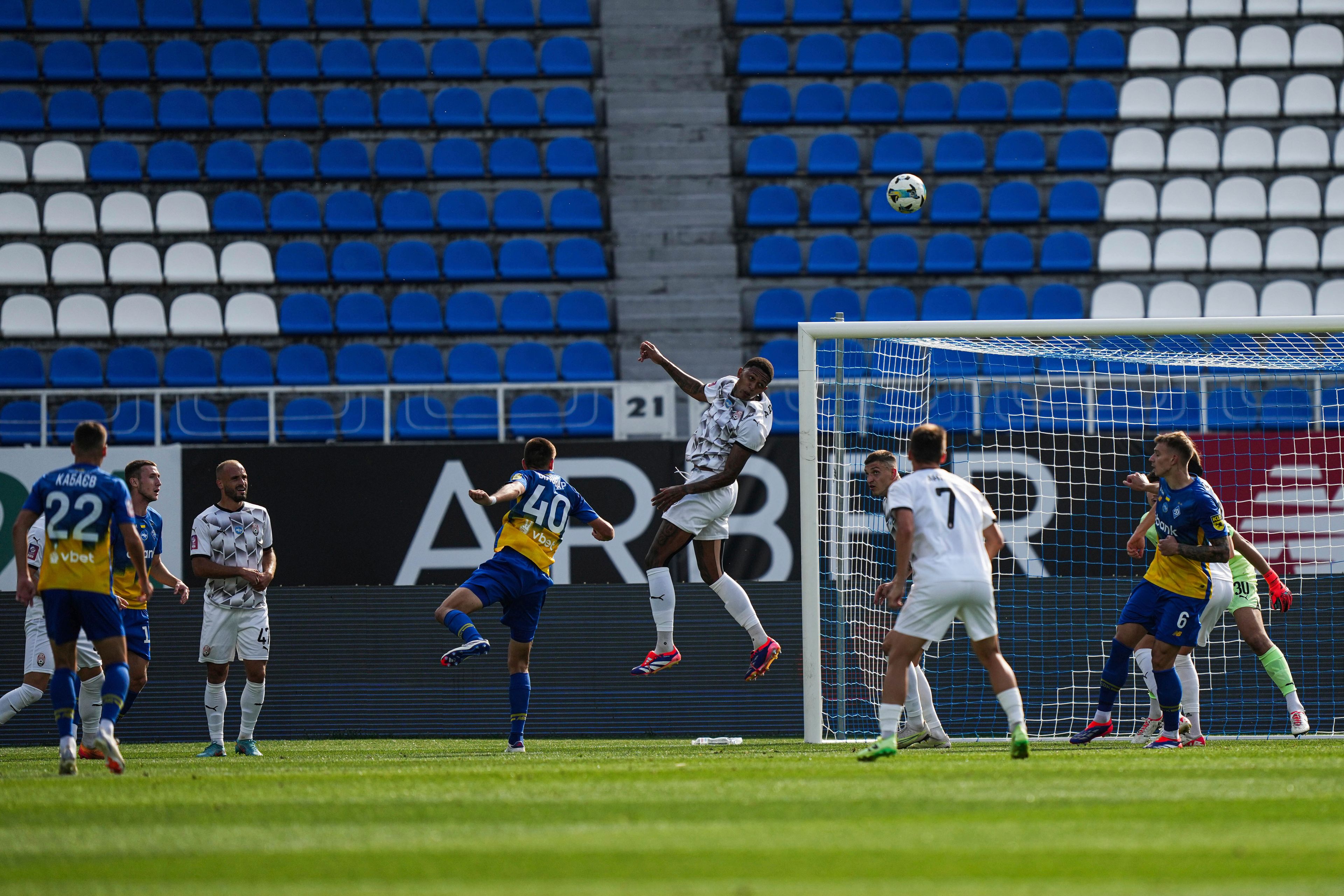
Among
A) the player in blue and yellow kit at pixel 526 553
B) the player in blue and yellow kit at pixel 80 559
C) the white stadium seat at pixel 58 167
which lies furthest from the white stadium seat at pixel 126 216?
the player in blue and yellow kit at pixel 80 559

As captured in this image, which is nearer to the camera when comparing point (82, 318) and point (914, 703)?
point (914, 703)

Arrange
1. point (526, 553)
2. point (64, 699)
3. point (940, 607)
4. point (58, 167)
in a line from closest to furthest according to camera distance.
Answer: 1. point (940, 607)
2. point (64, 699)
3. point (526, 553)
4. point (58, 167)

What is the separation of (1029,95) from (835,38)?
129 inches

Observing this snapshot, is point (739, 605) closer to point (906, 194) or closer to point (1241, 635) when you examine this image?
point (906, 194)

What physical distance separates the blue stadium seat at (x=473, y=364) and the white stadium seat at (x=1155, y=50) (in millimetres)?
11602

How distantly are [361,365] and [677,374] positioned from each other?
8.90 m

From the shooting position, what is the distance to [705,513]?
35.8 ft

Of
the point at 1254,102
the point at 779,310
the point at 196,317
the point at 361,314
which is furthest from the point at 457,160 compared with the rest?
the point at 1254,102

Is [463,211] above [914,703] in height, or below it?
above

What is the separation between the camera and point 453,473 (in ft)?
46.2

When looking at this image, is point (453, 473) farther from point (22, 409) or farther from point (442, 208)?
point (442, 208)

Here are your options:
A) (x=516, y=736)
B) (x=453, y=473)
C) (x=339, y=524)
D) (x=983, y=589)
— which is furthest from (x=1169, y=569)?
(x=339, y=524)

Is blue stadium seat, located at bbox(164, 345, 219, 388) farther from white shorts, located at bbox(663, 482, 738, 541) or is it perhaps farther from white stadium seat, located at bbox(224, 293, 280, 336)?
white shorts, located at bbox(663, 482, 738, 541)

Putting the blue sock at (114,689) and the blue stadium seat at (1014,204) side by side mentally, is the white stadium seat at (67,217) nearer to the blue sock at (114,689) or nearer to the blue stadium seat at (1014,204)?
the blue sock at (114,689)
